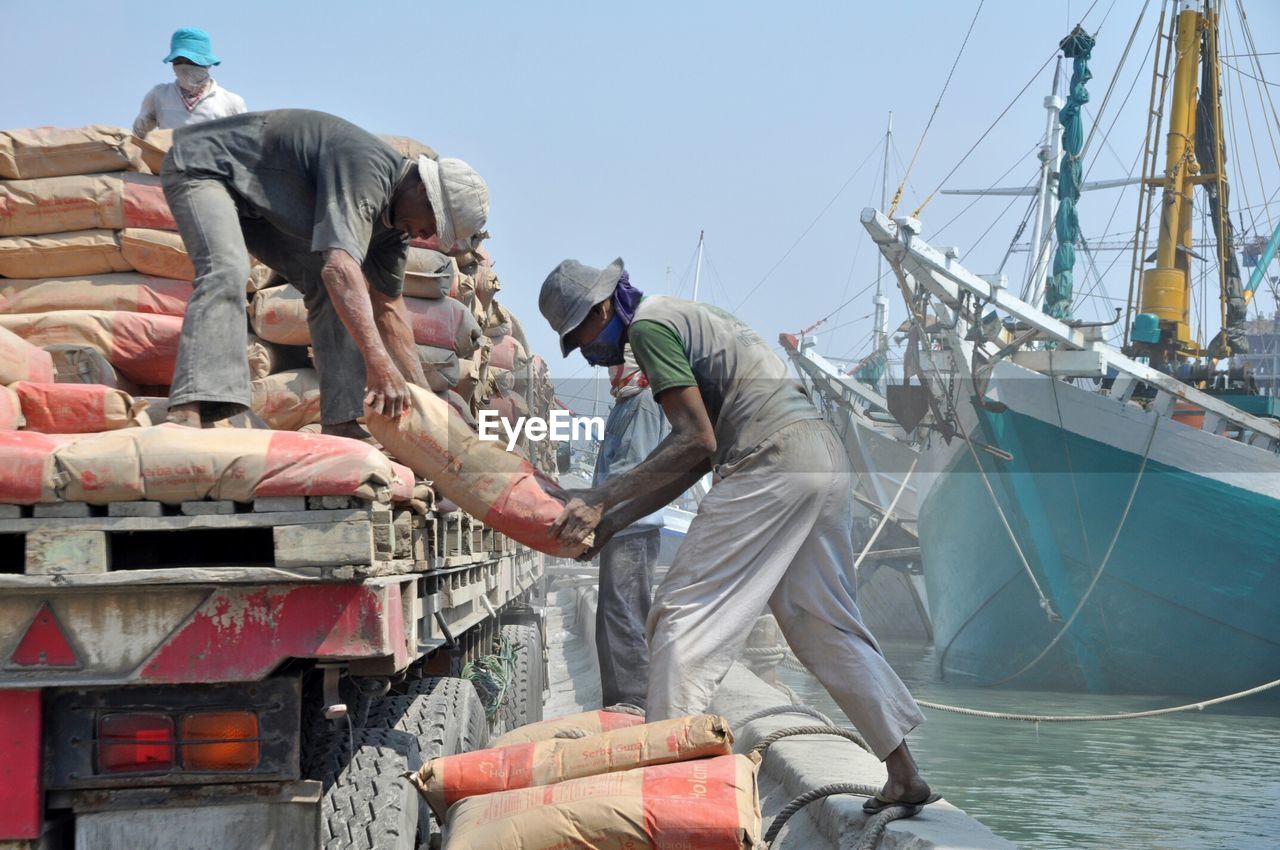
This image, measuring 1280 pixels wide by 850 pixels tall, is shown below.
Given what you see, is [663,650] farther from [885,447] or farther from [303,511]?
[885,447]

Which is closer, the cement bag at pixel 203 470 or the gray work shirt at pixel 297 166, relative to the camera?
the cement bag at pixel 203 470

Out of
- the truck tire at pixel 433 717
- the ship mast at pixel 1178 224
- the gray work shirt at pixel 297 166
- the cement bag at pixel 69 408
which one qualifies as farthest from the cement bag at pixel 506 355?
the ship mast at pixel 1178 224

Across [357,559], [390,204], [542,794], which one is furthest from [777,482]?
[390,204]

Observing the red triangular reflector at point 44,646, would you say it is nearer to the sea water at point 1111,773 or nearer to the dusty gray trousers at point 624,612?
the dusty gray trousers at point 624,612

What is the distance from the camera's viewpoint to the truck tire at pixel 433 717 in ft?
12.0

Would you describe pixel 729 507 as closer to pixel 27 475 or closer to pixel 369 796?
pixel 369 796

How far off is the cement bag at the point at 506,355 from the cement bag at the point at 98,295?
3.59 m

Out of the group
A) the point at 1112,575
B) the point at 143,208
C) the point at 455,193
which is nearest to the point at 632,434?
the point at 455,193

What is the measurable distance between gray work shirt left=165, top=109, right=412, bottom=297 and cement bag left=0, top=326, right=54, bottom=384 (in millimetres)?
792

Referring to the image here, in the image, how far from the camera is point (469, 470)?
140 inches

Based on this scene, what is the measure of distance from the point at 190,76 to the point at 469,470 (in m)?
3.57

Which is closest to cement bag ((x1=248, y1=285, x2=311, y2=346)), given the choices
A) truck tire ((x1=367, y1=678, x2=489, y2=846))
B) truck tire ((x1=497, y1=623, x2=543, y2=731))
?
truck tire ((x1=367, y1=678, x2=489, y2=846))

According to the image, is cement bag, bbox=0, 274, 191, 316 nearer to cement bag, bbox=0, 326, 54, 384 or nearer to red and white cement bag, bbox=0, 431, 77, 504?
cement bag, bbox=0, 326, 54, 384

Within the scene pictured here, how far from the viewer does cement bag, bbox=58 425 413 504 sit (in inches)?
104
